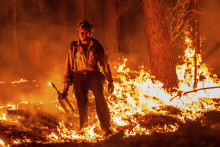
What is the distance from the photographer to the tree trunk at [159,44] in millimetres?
7539

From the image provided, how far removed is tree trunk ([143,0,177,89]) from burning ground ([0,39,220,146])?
285 mm

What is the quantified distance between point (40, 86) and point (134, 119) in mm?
5635

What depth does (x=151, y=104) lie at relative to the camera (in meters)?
6.79

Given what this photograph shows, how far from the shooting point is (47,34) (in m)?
14.8

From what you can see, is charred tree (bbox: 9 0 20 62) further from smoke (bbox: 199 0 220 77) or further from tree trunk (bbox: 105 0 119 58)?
smoke (bbox: 199 0 220 77)

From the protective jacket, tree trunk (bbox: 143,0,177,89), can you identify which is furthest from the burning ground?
the protective jacket

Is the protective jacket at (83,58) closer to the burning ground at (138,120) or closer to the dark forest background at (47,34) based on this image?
the burning ground at (138,120)

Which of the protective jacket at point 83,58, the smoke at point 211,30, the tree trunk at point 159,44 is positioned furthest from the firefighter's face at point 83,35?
the smoke at point 211,30

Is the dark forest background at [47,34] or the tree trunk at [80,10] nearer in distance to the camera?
the tree trunk at [80,10]

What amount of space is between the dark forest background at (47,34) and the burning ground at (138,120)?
5734 mm

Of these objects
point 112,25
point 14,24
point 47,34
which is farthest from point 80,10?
point 14,24

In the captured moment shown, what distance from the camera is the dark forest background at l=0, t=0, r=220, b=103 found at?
13884 mm

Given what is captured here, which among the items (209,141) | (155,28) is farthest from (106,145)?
(155,28)

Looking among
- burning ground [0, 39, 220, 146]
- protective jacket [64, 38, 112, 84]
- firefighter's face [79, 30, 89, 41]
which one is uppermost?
firefighter's face [79, 30, 89, 41]
